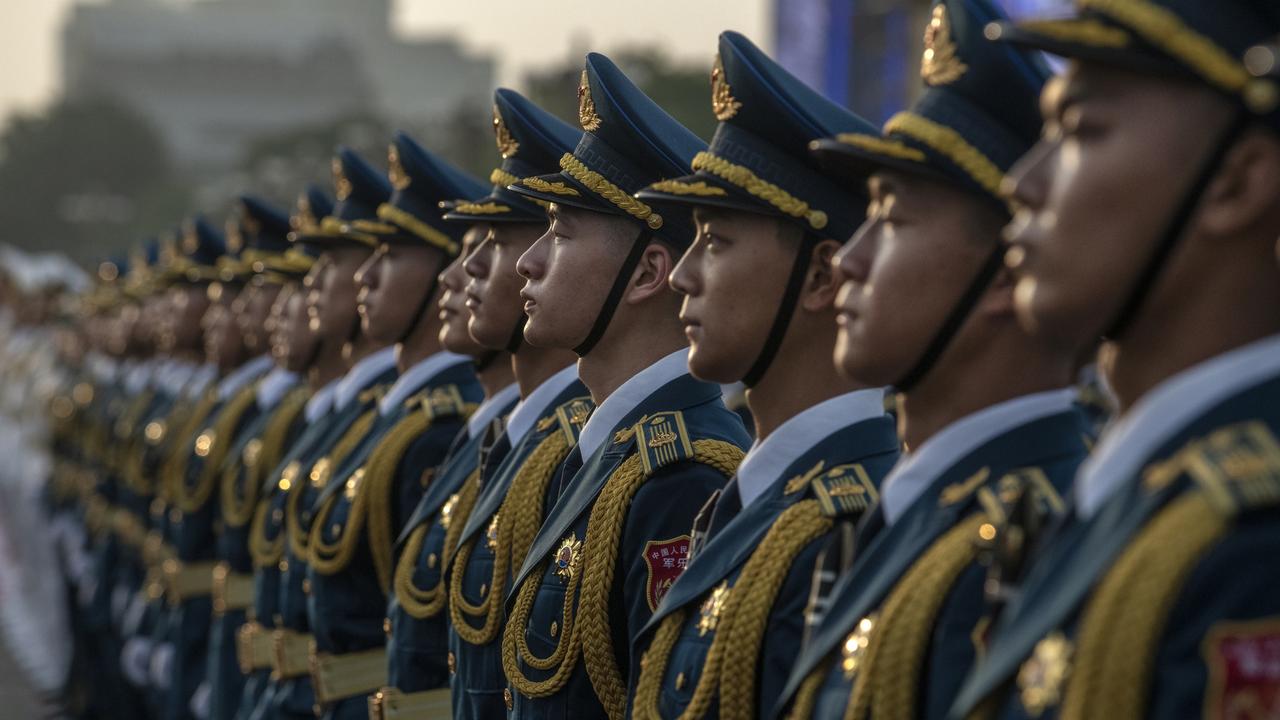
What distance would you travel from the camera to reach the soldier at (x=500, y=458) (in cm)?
478

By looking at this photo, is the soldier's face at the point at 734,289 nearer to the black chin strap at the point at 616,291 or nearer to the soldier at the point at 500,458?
the black chin strap at the point at 616,291

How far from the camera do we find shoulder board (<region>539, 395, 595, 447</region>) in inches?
191

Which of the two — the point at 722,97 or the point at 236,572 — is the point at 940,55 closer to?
the point at 722,97

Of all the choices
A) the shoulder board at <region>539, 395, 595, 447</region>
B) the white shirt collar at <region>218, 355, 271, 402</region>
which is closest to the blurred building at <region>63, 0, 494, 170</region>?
the white shirt collar at <region>218, 355, 271, 402</region>

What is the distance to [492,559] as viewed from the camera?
4.89 metres

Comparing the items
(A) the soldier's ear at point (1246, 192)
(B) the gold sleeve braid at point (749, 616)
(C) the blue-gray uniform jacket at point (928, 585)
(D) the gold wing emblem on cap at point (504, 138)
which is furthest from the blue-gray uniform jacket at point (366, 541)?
(A) the soldier's ear at point (1246, 192)

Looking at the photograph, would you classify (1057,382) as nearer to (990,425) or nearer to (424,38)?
(990,425)

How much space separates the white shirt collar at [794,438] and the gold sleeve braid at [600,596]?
1.73 feet

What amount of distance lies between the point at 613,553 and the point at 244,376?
5.82 meters

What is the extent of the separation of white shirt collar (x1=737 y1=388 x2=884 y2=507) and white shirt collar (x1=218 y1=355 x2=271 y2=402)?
629 centimetres

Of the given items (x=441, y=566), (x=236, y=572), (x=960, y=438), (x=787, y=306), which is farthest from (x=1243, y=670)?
(x=236, y=572)

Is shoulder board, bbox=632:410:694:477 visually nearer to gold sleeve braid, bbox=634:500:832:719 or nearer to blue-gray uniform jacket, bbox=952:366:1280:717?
gold sleeve braid, bbox=634:500:832:719

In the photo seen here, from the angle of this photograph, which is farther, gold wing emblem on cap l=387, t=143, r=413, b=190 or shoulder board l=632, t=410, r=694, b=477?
gold wing emblem on cap l=387, t=143, r=413, b=190

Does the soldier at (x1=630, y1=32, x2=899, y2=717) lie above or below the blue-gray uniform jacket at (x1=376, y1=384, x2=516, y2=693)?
above
